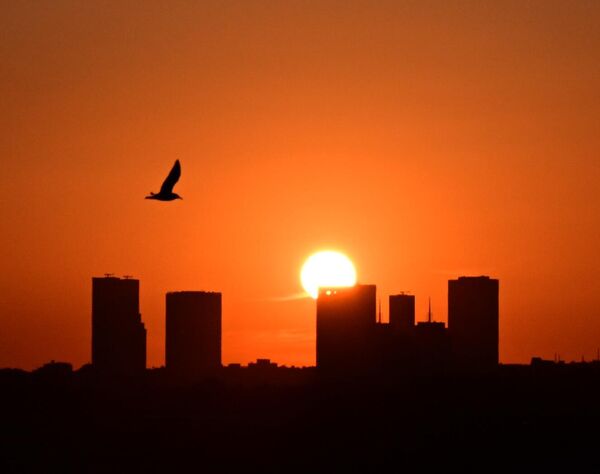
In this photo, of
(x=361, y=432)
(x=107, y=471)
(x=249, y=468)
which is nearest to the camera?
(x=107, y=471)

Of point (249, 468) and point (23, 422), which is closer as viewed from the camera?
point (249, 468)

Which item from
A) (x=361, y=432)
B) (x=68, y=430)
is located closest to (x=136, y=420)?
(x=68, y=430)

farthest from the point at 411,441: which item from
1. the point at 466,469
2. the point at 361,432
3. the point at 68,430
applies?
the point at 68,430

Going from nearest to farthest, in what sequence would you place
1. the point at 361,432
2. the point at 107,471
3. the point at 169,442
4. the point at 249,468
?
1. the point at 107,471
2. the point at 249,468
3. the point at 169,442
4. the point at 361,432

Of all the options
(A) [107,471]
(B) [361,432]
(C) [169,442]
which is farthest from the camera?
(B) [361,432]

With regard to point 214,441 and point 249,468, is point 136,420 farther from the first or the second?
point 249,468

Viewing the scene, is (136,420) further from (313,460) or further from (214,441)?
(313,460)
